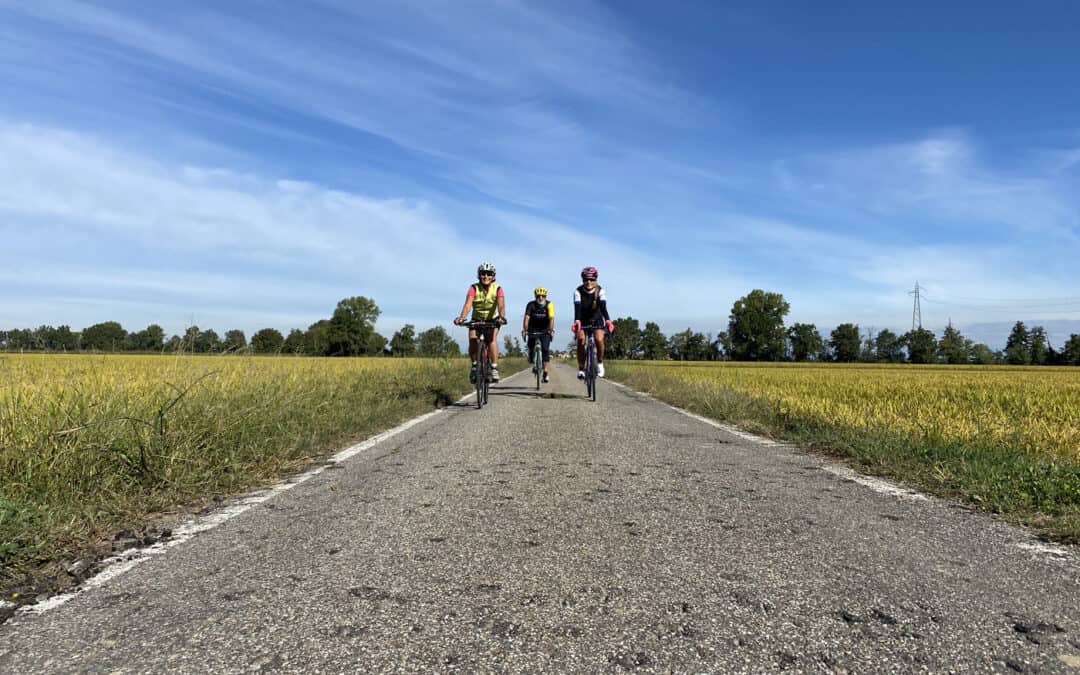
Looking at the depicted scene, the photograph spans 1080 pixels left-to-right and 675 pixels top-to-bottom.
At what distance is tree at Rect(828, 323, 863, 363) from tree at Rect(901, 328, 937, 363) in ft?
30.2

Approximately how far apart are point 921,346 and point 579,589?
12567cm

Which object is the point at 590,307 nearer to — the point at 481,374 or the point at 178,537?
the point at 481,374

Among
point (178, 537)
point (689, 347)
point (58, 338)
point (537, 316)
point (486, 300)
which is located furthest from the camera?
point (689, 347)

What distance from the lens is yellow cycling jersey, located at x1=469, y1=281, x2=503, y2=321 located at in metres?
9.79

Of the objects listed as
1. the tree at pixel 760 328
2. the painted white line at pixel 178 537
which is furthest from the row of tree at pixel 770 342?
the painted white line at pixel 178 537

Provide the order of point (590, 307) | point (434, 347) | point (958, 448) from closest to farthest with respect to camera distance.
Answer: point (958, 448)
point (590, 307)
point (434, 347)

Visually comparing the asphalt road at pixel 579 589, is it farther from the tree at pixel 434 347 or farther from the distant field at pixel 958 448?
the tree at pixel 434 347

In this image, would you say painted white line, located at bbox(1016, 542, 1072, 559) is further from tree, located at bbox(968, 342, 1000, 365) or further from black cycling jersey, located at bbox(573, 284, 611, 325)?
tree, located at bbox(968, 342, 1000, 365)

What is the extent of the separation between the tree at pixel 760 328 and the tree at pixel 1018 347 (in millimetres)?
36125

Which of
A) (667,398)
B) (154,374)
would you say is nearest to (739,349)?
(667,398)

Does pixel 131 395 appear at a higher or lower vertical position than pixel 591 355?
lower

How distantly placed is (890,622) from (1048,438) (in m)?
5.81

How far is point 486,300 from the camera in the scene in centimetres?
980

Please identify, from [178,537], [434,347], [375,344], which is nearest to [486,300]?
[178,537]
